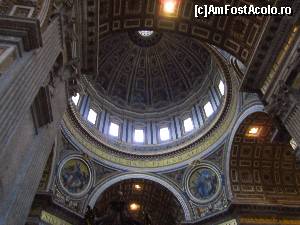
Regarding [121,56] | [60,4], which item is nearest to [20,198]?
[60,4]

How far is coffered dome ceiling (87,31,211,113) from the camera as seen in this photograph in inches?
1166

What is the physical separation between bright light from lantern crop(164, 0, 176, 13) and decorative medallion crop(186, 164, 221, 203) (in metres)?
11.8

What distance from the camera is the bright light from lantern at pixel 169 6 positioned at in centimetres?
1373

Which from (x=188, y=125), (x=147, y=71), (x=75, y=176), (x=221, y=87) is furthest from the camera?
(x=147, y=71)

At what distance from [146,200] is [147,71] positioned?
1323 cm

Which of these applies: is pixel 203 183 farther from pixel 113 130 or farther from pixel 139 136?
pixel 113 130

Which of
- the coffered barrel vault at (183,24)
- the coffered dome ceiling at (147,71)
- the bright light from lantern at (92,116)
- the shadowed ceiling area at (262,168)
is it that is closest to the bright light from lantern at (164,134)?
the coffered dome ceiling at (147,71)

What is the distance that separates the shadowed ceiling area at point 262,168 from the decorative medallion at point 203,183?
130cm

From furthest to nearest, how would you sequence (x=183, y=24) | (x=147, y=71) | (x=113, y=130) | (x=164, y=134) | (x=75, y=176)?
(x=147, y=71), (x=164, y=134), (x=113, y=130), (x=75, y=176), (x=183, y=24)

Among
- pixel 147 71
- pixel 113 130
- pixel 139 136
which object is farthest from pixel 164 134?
pixel 147 71

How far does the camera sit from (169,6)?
1391cm

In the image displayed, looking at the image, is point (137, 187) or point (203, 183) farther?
point (137, 187)

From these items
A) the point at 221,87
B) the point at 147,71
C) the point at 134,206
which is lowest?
the point at 134,206

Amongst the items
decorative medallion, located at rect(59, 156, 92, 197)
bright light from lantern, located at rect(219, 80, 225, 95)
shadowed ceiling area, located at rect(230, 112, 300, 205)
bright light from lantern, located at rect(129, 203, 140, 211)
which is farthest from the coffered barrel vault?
bright light from lantern, located at rect(129, 203, 140, 211)
